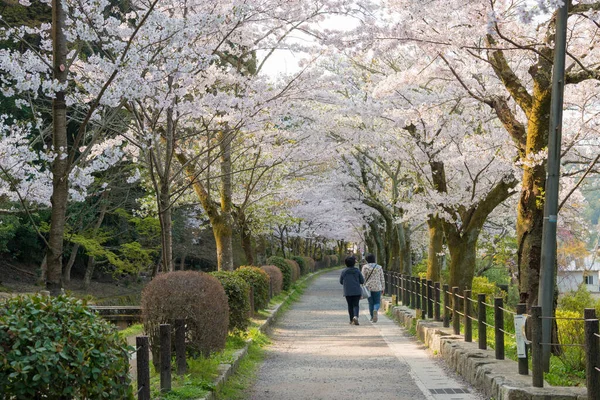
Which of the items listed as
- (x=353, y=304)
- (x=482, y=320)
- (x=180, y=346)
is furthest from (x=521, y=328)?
(x=353, y=304)

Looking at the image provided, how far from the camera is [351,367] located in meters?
11.6

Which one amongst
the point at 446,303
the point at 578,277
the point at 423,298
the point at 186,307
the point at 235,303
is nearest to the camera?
the point at 186,307

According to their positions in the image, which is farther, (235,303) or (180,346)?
(235,303)

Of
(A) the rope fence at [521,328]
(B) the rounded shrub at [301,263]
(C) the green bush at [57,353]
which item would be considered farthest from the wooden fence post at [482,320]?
(B) the rounded shrub at [301,263]

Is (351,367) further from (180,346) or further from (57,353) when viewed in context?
(57,353)

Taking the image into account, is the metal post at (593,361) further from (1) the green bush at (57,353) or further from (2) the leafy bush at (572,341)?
(1) the green bush at (57,353)

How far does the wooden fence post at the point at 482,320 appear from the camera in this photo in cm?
1062

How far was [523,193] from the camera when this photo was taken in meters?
11.2

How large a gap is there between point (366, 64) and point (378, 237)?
60.0 ft

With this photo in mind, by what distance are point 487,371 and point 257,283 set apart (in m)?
11.3

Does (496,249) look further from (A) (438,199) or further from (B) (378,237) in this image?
(A) (438,199)

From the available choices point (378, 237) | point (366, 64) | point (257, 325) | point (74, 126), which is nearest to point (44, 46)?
point (257, 325)

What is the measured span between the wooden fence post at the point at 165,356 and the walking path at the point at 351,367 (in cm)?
181

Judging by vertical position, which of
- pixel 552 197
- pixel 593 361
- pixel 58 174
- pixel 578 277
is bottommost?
pixel 578 277
